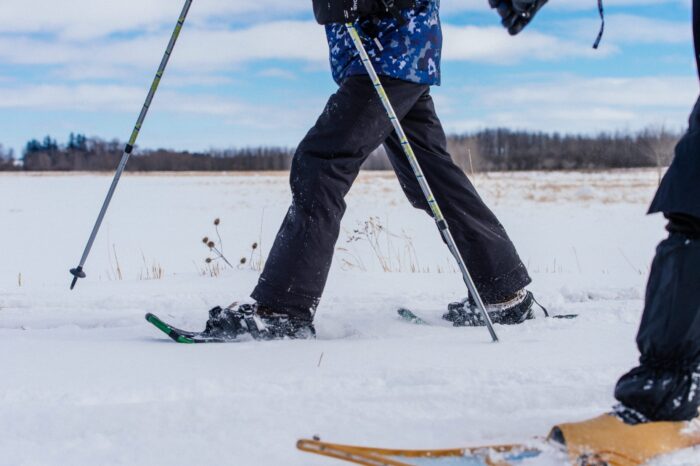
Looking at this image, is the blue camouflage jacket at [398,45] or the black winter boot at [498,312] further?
the black winter boot at [498,312]

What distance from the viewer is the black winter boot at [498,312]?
3.26 m

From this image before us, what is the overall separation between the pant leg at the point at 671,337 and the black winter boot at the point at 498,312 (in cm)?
159

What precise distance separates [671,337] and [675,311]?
6 cm

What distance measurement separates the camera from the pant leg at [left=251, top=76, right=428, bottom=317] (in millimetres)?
→ 2764

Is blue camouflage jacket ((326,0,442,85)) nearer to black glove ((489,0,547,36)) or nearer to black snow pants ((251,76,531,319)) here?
black snow pants ((251,76,531,319))

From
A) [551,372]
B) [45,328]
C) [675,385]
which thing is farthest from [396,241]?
[675,385]

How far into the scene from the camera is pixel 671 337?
160 cm

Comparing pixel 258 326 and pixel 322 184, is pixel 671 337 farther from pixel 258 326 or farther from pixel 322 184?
pixel 258 326

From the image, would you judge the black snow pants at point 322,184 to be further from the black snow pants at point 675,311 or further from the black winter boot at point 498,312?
the black snow pants at point 675,311

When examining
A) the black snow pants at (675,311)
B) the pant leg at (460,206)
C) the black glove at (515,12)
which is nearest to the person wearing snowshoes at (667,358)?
the black snow pants at (675,311)

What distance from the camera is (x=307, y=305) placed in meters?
2.87

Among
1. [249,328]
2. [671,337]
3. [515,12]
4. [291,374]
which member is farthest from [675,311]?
[249,328]

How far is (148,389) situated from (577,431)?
128 cm

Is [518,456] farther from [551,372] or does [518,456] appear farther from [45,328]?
[45,328]
